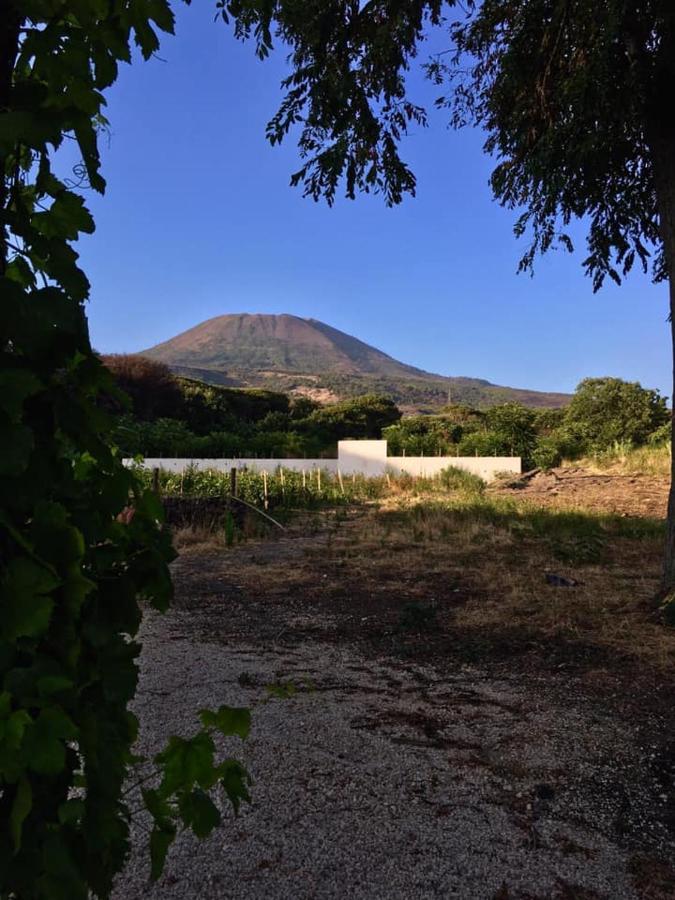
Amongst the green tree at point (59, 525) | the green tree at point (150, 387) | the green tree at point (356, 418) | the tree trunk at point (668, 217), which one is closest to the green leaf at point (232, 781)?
the green tree at point (59, 525)

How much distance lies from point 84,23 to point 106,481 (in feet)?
2.03

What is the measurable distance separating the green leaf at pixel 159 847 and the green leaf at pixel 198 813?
61 mm

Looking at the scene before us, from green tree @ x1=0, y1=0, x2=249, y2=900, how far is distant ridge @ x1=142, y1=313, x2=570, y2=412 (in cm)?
6034

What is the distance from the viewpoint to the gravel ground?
1.85 metres

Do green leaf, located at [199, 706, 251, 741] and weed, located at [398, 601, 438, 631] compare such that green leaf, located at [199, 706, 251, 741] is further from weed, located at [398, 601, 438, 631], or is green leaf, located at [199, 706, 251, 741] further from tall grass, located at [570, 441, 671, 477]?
tall grass, located at [570, 441, 671, 477]

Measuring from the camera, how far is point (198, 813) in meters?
0.88

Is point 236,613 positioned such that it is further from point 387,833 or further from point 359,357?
point 359,357

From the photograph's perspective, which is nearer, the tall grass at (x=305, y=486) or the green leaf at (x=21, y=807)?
the green leaf at (x=21, y=807)

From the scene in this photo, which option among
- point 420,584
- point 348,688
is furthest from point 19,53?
point 420,584

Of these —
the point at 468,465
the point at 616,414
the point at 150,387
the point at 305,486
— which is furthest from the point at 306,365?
the point at 305,486

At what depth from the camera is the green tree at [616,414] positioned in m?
20.7

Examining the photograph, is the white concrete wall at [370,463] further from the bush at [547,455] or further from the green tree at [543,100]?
the green tree at [543,100]

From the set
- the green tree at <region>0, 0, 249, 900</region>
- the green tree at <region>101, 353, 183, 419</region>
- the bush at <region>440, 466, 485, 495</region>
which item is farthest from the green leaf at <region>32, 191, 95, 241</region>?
the green tree at <region>101, 353, 183, 419</region>

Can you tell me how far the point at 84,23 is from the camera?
0.77m
